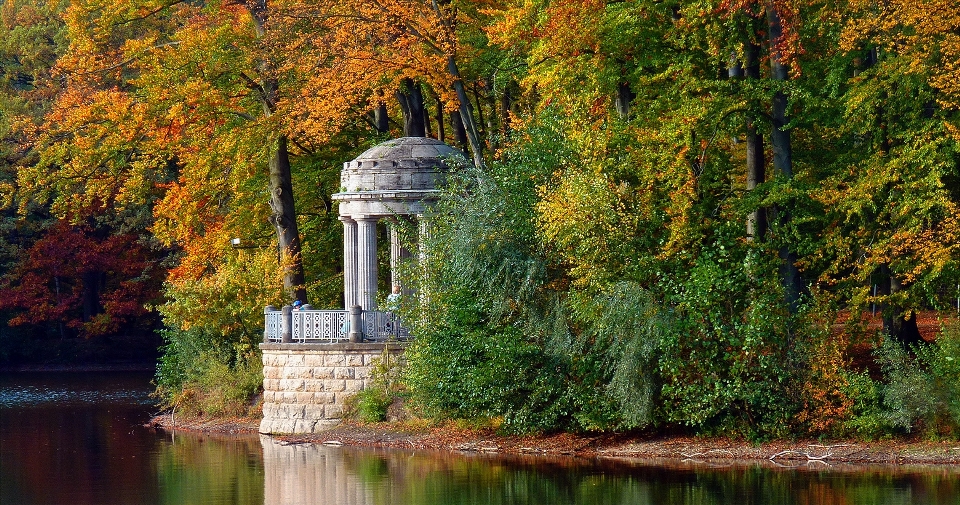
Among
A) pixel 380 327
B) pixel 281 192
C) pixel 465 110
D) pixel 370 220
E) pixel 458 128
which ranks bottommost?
pixel 380 327

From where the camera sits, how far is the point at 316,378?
98.0 ft

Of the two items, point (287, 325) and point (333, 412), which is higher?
point (287, 325)

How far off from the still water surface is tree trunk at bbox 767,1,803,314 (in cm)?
414

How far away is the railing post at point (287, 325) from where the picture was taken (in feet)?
99.4

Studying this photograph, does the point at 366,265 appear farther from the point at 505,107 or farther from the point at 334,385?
the point at 505,107

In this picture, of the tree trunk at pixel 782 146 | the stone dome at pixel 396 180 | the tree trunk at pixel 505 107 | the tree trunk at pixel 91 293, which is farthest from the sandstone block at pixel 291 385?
the tree trunk at pixel 91 293

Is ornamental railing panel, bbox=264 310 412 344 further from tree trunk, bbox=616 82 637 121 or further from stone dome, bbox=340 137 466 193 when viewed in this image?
tree trunk, bbox=616 82 637 121

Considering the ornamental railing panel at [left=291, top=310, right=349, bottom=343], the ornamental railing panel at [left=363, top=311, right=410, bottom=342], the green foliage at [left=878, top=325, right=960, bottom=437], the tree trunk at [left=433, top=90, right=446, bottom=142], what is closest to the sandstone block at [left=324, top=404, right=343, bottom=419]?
the ornamental railing panel at [left=291, top=310, right=349, bottom=343]

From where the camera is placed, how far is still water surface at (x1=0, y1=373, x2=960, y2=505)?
68.1ft

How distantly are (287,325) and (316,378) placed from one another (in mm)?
1260

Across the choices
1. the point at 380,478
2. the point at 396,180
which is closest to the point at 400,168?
the point at 396,180

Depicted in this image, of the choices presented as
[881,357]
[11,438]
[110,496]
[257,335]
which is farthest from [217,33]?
[881,357]

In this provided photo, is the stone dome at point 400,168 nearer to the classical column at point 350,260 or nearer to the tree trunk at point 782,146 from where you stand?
the classical column at point 350,260

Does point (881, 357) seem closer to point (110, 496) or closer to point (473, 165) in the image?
point (473, 165)
